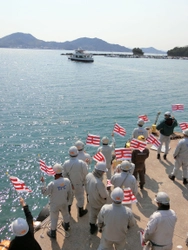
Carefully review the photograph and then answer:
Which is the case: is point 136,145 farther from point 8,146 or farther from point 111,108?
point 111,108

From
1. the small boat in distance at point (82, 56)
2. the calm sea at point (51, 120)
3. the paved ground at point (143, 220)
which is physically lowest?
the calm sea at point (51, 120)

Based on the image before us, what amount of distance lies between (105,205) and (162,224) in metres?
1.19

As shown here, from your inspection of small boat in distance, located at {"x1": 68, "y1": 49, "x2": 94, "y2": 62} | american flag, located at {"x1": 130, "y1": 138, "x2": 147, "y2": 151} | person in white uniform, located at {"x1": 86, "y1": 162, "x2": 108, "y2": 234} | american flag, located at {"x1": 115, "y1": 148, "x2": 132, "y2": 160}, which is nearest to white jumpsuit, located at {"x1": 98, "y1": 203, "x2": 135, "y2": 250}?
person in white uniform, located at {"x1": 86, "y1": 162, "x2": 108, "y2": 234}

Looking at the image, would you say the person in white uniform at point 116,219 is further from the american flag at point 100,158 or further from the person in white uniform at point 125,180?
the american flag at point 100,158

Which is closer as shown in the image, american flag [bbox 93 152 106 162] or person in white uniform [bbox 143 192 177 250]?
person in white uniform [bbox 143 192 177 250]

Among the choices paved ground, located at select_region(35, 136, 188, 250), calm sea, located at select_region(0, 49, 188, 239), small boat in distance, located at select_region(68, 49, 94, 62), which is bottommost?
calm sea, located at select_region(0, 49, 188, 239)

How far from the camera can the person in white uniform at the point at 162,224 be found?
480cm

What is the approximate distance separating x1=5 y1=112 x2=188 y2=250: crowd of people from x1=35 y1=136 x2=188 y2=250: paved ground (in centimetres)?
23

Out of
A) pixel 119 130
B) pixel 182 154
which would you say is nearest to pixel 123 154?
pixel 182 154

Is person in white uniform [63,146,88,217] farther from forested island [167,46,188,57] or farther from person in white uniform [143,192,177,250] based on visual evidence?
forested island [167,46,188,57]

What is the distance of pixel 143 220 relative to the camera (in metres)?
7.36

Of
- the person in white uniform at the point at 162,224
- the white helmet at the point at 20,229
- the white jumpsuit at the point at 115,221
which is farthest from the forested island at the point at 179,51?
the white helmet at the point at 20,229

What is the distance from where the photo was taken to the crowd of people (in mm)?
4816

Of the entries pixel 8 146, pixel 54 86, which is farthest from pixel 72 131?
pixel 54 86
